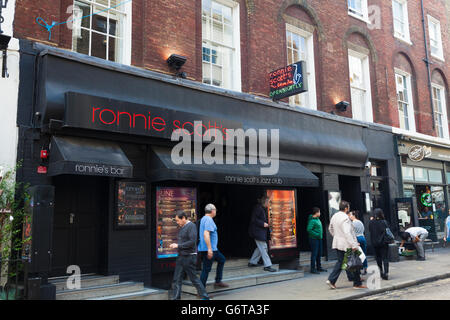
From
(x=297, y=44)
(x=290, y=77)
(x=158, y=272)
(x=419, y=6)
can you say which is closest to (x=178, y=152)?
(x=158, y=272)

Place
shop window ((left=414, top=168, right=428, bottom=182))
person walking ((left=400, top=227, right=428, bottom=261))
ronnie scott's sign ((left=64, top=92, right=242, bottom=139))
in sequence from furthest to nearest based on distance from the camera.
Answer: shop window ((left=414, top=168, right=428, bottom=182)), person walking ((left=400, top=227, right=428, bottom=261)), ronnie scott's sign ((left=64, top=92, right=242, bottom=139))

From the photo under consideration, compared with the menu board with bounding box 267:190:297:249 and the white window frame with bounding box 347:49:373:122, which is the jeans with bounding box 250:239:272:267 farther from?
the white window frame with bounding box 347:49:373:122

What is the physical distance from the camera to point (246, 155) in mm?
11109

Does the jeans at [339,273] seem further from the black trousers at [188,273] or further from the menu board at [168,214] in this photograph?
the menu board at [168,214]

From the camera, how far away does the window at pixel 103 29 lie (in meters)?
9.31

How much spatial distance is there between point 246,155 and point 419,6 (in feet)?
44.8

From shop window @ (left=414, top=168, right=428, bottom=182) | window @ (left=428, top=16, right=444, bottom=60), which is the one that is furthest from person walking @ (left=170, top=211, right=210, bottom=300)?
window @ (left=428, top=16, right=444, bottom=60)

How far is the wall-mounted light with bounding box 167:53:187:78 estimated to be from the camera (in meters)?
10.1

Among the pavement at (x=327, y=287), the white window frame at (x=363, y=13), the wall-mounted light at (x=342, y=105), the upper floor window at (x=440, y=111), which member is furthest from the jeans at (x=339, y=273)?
the upper floor window at (x=440, y=111)

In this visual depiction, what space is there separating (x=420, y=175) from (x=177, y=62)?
12319 mm

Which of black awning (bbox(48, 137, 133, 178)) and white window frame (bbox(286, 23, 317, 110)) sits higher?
white window frame (bbox(286, 23, 317, 110))

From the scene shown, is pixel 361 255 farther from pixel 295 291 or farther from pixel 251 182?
pixel 251 182

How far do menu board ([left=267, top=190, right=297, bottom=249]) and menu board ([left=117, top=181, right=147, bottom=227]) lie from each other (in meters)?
3.94
